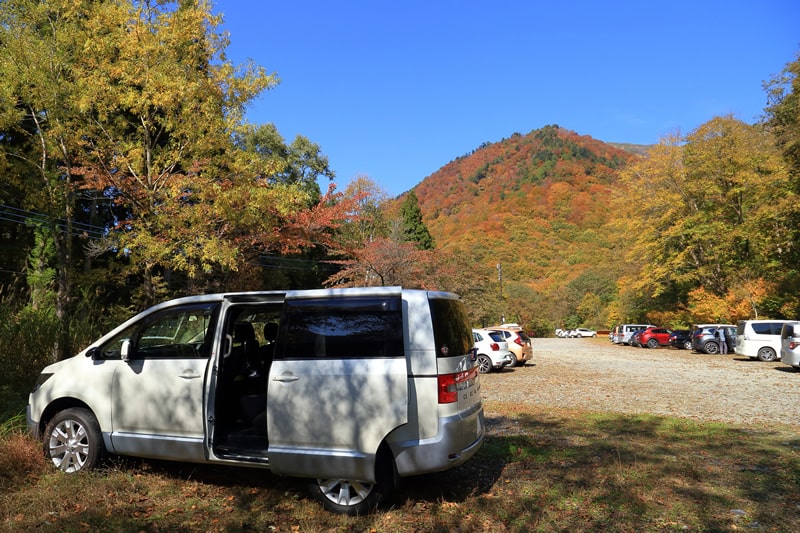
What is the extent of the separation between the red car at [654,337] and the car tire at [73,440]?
35.3 m

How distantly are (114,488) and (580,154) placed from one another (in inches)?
4959

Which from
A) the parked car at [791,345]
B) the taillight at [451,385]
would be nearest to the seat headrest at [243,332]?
the taillight at [451,385]

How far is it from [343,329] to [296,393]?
66 centimetres

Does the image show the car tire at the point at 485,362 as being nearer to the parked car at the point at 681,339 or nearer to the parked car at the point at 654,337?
the parked car at the point at 681,339

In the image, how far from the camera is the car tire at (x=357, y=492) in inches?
167

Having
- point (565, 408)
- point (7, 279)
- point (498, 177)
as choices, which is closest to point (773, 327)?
point (565, 408)

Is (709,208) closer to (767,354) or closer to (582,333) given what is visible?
(767,354)

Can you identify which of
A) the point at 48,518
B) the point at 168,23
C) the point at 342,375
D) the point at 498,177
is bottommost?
the point at 48,518

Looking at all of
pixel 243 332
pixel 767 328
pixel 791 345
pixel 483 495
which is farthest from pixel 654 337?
pixel 243 332

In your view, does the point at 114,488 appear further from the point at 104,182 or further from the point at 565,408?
the point at 104,182

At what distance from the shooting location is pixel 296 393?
433 centimetres

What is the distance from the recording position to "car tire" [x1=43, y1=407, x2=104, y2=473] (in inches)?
196

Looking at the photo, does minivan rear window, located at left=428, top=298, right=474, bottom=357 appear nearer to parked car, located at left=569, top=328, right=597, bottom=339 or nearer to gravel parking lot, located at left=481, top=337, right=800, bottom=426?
gravel parking lot, located at left=481, top=337, right=800, bottom=426

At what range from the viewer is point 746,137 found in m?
33.0
